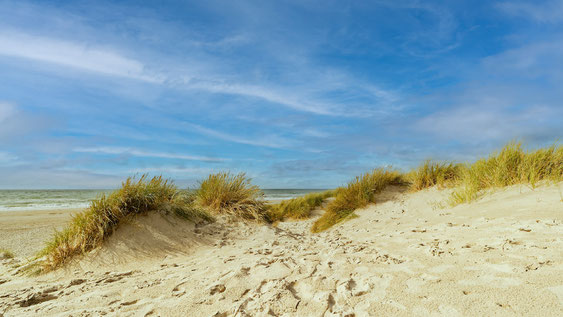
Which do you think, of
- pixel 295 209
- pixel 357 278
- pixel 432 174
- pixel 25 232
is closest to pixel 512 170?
pixel 432 174

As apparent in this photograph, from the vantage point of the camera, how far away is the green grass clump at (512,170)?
634cm

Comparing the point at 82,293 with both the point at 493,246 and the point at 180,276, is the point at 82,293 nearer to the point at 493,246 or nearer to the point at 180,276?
the point at 180,276

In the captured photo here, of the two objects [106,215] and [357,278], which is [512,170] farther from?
[106,215]

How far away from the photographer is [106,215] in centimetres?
555

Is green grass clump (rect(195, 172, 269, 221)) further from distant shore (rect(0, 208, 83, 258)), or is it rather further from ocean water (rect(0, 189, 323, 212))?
distant shore (rect(0, 208, 83, 258))

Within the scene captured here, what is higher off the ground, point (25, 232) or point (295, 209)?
point (295, 209)

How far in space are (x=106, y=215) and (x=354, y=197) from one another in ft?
20.9

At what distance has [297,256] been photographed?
3.65 meters

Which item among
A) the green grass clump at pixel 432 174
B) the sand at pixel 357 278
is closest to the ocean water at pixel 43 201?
the sand at pixel 357 278

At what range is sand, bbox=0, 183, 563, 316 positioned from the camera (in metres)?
2.32

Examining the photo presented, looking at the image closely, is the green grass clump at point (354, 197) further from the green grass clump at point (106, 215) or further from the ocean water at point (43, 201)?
the green grass clump at point (106, 215)

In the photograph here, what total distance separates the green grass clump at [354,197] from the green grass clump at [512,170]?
107 inches

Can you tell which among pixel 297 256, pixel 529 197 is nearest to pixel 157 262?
pixel 297 256

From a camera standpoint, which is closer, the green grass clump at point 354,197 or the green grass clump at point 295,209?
the green grass clump at point 354,197
